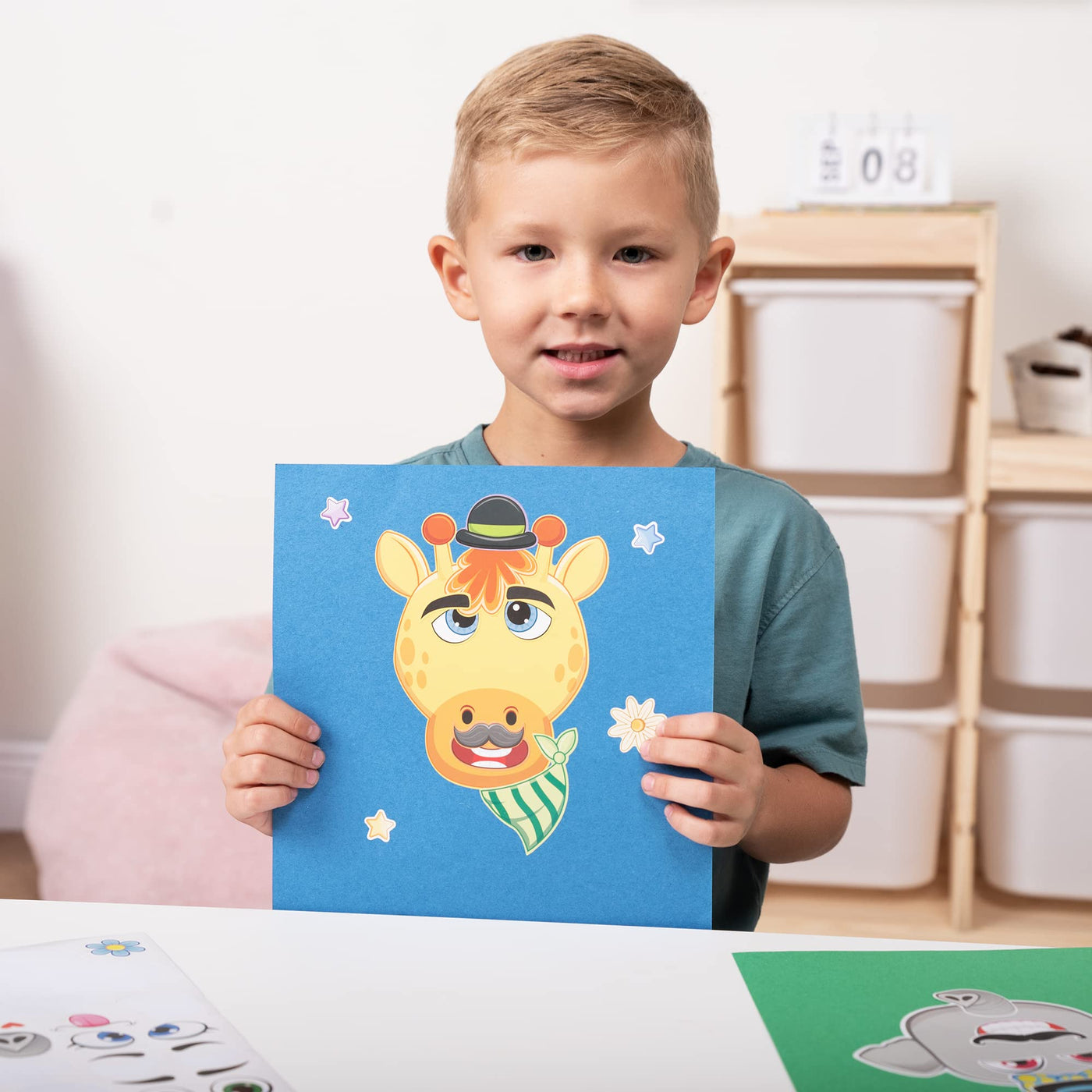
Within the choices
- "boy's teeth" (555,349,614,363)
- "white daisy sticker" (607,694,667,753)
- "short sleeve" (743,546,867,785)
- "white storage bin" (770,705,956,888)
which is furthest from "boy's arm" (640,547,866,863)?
"white storage bin" (770,705,956,888)

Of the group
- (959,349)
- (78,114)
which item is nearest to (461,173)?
(959,349)

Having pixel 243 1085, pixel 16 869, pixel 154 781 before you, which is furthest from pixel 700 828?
pixel 16 869

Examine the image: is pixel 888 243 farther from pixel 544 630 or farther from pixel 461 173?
pixel 544 630

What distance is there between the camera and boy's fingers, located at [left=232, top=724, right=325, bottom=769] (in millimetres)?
553

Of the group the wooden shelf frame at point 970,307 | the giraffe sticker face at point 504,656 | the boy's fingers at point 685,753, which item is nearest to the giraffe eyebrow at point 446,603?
the giraffe sticker face at point 504,656

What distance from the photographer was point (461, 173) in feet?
2.54

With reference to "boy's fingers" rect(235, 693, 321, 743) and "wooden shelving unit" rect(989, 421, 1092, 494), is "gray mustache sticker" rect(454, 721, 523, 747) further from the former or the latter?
"wooden shelving unit" rect(989, 421, 1092, 494)

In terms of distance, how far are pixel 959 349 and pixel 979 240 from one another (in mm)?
150

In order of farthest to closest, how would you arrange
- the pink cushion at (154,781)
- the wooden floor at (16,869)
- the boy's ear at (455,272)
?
the wooden floor at (16,869)
the pink cushion at (154,781)
the boy's ear at (455,272)

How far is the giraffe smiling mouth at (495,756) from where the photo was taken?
1.77ft

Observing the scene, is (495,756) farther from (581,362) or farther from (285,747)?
(581,362)

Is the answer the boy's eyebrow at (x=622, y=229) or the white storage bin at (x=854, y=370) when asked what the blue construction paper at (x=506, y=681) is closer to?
the boy's eyebrow at (x=622, y=229)

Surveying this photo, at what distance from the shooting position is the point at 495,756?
1.77 ft

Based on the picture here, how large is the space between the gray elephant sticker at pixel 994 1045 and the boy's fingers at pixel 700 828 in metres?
0.11
